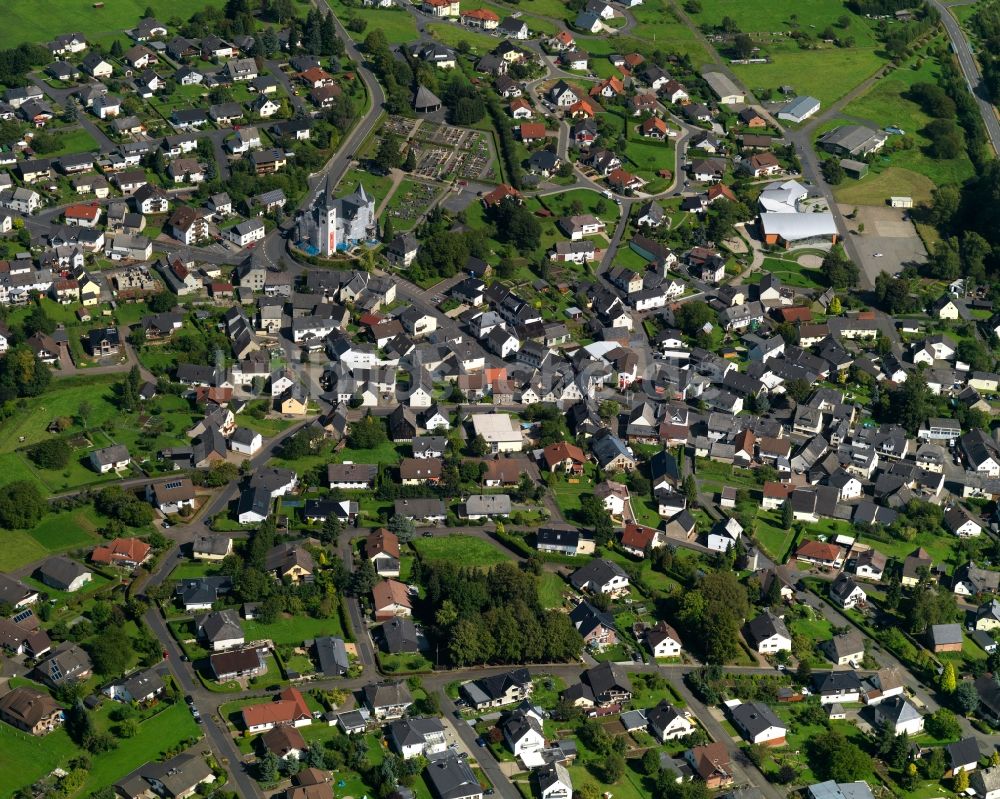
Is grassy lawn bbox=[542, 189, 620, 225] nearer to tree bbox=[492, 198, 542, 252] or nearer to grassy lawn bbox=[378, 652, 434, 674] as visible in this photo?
tree bbox=[492, 198, 542, 252]

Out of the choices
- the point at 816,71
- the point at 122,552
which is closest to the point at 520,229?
the point at 122,552

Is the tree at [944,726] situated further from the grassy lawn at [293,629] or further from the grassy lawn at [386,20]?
the grassy lawn at [386,20]

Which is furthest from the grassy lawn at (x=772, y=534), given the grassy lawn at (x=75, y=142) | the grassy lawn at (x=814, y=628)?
the grassy lawn at (x=75, y=142)

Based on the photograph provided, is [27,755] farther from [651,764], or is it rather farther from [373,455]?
[373,455]

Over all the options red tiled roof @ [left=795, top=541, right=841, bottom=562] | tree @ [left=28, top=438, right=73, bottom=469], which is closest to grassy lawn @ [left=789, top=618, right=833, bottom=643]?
red tiled roof @ [left=795, top=541, right=841, bottom=562]

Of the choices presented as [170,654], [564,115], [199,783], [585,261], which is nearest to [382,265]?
[585,261]

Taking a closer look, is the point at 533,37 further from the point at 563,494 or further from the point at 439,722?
the point at 439,722
